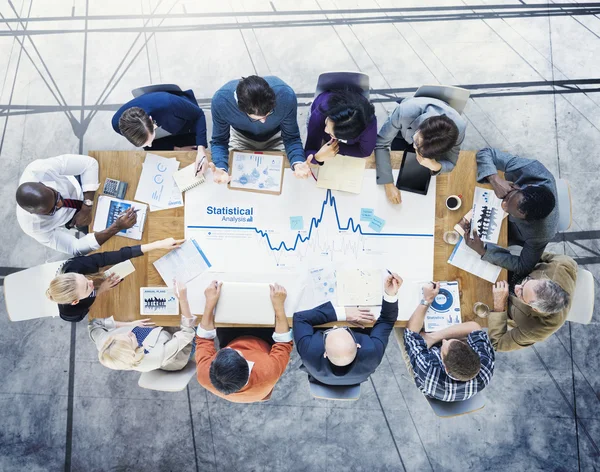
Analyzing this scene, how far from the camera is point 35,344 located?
3.26 m

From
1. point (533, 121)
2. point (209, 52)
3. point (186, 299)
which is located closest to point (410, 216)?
point (186, 299)

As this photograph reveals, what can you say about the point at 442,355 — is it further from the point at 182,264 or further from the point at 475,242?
the point at 182,264

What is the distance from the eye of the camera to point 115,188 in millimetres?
2424

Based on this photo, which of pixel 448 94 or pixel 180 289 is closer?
pixel 180 289

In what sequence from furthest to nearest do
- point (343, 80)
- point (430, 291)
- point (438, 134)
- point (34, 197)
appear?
1. point (343, 80)
2. point (430, 291)
3. point (34, 197)
4. point (438, 134)

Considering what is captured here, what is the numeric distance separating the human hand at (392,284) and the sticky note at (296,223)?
1.92 ft

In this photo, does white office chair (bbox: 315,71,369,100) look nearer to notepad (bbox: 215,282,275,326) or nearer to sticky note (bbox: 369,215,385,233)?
sticky note (bbox: 369,215,385,233)

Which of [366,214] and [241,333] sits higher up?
[366,214]

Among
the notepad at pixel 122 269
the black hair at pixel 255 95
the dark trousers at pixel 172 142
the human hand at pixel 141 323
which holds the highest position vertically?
the black hair at pixel 255 95

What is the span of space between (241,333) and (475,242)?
1.55m

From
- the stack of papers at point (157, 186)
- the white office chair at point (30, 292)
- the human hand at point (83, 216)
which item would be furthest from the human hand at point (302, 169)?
the white office chair at point (30, 292)

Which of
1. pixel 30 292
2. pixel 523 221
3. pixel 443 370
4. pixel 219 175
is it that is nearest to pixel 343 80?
pixel 219 175

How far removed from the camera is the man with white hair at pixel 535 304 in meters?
2.26

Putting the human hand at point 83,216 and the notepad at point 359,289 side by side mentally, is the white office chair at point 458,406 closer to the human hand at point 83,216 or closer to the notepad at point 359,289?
the notepad at point 359,289
